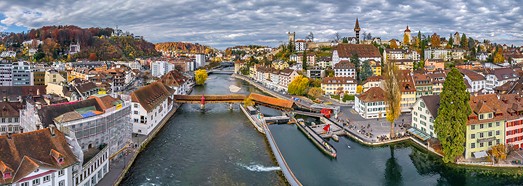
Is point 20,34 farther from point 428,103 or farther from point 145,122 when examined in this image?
point 428,103

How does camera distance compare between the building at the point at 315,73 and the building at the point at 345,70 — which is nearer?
the building at the point at 345,70

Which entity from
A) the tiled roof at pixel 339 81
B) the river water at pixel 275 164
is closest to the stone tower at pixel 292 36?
the tiled roof at pixel 339 81

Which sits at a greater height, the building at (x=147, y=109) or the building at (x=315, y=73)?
the building at (x=315, y=73)

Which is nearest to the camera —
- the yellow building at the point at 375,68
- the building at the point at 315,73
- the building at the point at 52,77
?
the building at the point at 52,77

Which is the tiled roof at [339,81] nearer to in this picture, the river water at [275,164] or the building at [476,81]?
the building at [476,81]

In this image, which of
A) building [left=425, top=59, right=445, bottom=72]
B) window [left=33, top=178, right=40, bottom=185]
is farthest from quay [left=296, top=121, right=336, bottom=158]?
building [left=425, top=59, right=445, bottom=72]

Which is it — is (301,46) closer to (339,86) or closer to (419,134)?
(339,86)

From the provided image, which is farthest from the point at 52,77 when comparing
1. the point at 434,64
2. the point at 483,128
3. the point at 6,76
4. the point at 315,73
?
the point at 434,64
